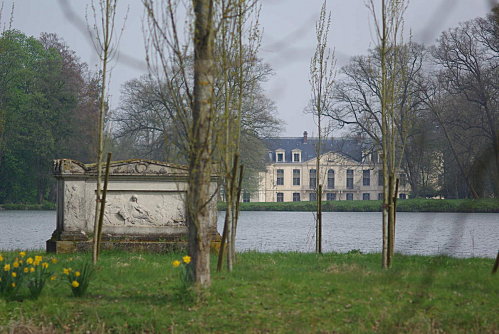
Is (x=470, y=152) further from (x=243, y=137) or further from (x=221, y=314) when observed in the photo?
(x=243, y=137)

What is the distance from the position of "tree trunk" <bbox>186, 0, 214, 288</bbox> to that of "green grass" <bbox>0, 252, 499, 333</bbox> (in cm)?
42

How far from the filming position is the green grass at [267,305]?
6172 millimetres

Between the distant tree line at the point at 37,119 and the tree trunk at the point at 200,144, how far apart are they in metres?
39.3

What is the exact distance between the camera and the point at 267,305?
22.2ft

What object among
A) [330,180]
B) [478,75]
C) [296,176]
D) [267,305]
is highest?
[296,176]

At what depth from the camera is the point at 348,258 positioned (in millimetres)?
10992

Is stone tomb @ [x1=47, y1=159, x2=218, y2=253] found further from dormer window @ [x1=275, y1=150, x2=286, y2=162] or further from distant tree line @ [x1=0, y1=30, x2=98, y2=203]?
dormer window @ [x1=275, y1=150, x2=286, y2=162]

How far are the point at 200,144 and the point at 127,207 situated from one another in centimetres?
589

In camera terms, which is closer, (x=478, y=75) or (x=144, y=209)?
(x=478, y=75)

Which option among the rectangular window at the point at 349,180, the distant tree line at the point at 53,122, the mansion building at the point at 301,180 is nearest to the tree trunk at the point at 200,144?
the distant tree line at the point at 53,122

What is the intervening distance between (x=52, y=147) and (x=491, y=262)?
40.8 meters

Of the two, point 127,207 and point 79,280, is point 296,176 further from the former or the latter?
point 79,280

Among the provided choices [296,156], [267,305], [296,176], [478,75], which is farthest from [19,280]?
[296,156]

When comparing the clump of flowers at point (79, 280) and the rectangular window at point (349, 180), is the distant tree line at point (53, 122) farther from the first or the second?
the rectangular window at point (349, 180)
